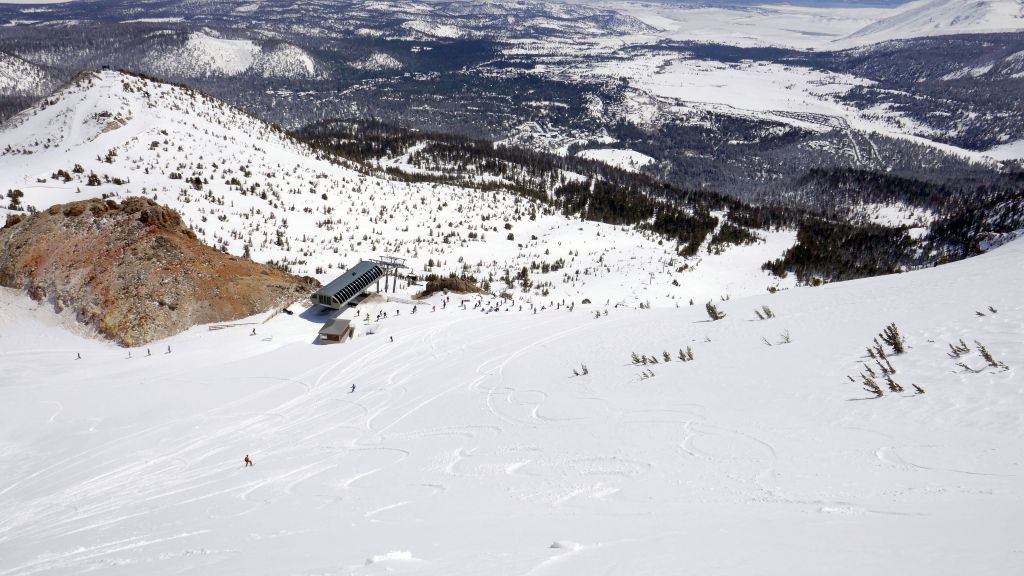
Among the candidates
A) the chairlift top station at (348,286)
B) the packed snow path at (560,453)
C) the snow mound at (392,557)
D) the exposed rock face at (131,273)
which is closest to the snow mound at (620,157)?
the chairlift top station at (348,286)

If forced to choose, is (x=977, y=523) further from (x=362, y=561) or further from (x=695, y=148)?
(x=695, y=148)

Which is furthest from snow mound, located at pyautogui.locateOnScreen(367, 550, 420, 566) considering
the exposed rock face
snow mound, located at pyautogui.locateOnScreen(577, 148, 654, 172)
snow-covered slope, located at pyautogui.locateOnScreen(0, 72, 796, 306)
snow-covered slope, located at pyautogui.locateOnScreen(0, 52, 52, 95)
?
snow-covered slope, located at pyautogui.locateOnScreen(0, 52, 52, 95)

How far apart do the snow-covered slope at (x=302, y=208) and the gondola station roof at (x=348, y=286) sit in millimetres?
3693

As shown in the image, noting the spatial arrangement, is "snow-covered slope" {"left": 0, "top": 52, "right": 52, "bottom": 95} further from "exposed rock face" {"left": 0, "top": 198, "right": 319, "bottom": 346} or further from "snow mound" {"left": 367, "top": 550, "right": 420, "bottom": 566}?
"snow mound" {"left": 367, "top": 550, "right": 420, "bottom": 566}

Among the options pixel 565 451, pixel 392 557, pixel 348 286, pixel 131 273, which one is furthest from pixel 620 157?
pixel 392 557

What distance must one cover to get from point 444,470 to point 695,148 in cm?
17871

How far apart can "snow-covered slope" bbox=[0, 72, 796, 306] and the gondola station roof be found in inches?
145

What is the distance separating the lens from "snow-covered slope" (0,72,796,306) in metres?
23.9

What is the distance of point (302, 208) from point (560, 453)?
27.8m

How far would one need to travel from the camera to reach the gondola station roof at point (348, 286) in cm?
1545

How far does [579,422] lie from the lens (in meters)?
6.88

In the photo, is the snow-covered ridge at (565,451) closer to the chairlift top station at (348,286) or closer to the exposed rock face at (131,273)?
the exposed rock face at (131,273)

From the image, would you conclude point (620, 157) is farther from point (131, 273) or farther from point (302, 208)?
point (131, 273)

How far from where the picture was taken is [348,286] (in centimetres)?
1612
